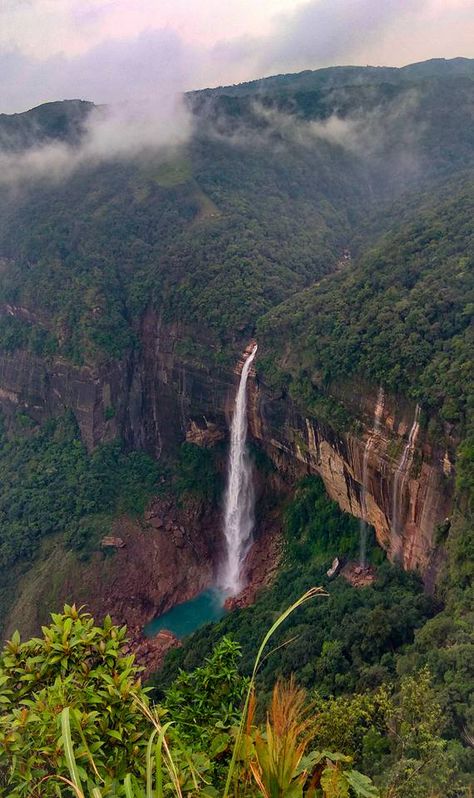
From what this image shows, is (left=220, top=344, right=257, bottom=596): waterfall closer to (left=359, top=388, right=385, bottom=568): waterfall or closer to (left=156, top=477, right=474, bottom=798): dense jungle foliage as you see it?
(left=156, top=477, right=474, bottom=798): dense jungle foliage

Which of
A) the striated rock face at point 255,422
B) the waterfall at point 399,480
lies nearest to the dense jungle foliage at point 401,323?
the waterfall at point 399,480

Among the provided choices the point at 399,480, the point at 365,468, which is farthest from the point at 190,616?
the point at 399,480

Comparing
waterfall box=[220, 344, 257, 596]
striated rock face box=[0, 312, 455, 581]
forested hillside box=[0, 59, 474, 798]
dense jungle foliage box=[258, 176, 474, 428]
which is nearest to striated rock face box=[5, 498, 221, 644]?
forested hillside box=[0, 59, 474, 798]

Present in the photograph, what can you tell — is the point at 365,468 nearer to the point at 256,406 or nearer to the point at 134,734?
the point at 256,406

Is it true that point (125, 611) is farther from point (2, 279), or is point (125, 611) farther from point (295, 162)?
point (295, 162)

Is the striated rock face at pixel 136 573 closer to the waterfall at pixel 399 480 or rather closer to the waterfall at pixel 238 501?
the waterfall at pixel 238 501

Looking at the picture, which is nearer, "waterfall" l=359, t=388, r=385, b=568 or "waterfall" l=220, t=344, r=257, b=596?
"waterfall" l=359, t=388, r=385, b=568
